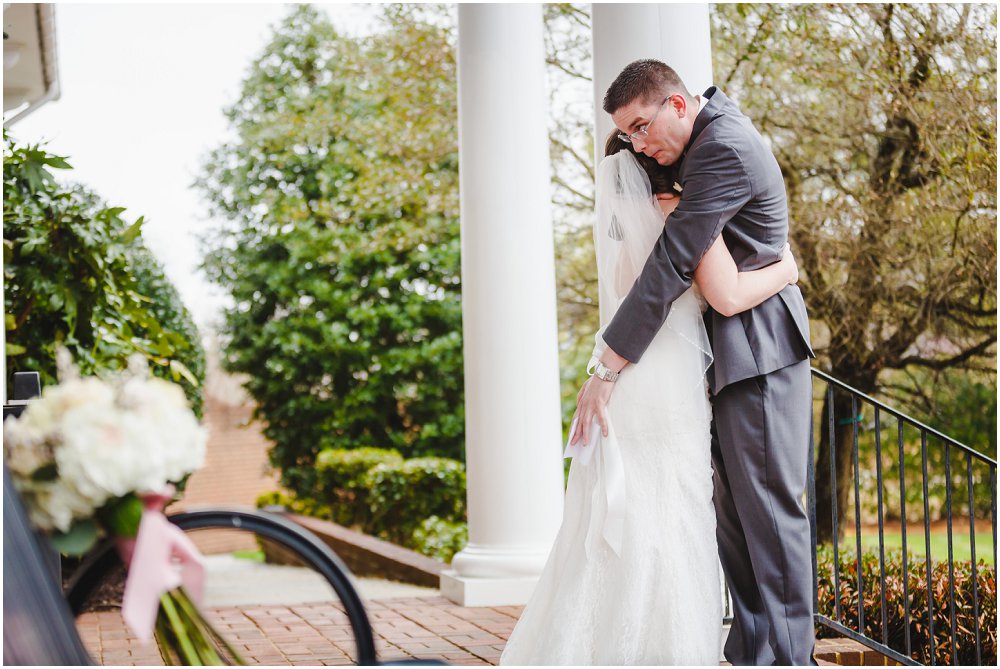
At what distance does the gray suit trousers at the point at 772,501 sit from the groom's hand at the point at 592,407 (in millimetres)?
313

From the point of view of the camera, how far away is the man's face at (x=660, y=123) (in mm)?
2582

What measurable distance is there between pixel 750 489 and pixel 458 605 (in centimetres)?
251

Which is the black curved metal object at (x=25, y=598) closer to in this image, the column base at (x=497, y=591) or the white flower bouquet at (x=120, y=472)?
the white flower bouquet at (x=120, y=472)

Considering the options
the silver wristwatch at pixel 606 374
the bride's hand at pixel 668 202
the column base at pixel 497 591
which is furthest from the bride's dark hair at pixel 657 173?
the column base at pixel 497 591

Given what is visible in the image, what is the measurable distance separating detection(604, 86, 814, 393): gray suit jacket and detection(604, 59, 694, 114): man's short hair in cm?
12

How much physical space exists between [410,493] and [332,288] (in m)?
3.62

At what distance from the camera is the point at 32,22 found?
5.76m

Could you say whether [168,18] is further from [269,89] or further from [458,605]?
[458,605]

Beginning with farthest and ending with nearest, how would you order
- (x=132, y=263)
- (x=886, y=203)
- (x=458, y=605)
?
(x=132, y=263) → (x=886, y=203) → (x=458, y=605)

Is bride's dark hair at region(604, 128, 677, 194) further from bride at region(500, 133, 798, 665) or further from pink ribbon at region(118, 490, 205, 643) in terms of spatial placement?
pink ribbon at region(118, 490, 205, 643)

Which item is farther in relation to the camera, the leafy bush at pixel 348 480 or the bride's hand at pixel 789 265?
the leafy bush at pixel 348 480

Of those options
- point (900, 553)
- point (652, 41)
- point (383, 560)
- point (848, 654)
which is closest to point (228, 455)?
point (383, 560)

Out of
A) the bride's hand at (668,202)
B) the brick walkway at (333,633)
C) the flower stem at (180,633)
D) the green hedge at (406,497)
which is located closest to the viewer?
the flower stem at (180,633)

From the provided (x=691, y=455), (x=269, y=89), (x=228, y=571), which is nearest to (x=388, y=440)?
(x=228, y=571)
